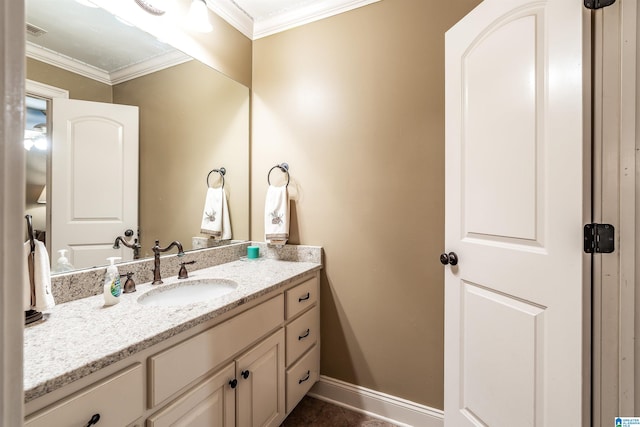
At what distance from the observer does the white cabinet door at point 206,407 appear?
85 cm

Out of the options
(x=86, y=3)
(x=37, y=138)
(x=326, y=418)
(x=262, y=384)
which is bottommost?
(x=326, y=418)

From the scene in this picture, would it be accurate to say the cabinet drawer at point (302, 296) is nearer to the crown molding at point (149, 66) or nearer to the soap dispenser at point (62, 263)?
the soap dispenser at point (62, 263)

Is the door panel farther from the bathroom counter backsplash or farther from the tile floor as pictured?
the tile floor

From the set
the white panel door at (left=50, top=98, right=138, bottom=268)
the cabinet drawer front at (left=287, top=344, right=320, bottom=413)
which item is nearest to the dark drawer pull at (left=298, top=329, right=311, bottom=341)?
the cabinet drawer front at (left=287, top=344, right=320, bottom=413)

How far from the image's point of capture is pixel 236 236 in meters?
1.91

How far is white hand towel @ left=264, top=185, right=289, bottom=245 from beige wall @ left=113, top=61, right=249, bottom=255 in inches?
10.1

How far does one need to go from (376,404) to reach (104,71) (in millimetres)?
2185

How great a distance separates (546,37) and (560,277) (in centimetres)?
81

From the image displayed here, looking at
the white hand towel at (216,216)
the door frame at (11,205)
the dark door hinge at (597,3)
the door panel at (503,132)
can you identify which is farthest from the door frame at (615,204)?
the white hand towel at (216,216)

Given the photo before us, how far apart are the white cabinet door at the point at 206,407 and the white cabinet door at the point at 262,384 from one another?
0.16 feet

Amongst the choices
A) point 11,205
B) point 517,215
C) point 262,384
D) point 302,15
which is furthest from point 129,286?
point 302,15

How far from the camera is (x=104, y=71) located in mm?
1209

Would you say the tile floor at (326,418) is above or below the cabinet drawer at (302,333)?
below

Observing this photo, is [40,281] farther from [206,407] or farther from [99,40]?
[99,40]
